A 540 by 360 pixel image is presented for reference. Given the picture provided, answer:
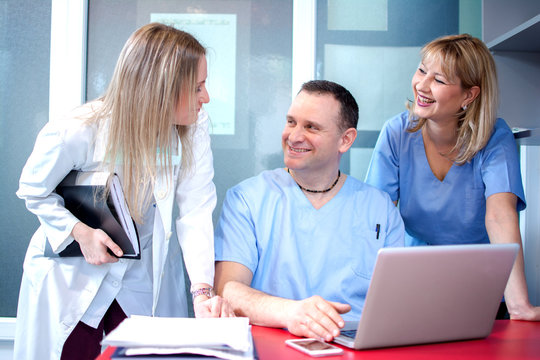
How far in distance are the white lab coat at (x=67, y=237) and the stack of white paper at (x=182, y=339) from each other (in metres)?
0.45

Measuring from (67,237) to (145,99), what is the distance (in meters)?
0.39

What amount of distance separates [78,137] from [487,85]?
1.24 meters

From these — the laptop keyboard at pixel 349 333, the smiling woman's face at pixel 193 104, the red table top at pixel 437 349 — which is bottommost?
the red table top at pixel 437 349

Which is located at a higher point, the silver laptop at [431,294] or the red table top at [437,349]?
the silver laptop at [431,294]

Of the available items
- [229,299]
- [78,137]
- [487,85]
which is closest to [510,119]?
[487,85]

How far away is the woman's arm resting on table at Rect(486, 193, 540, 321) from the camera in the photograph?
1.22 meters

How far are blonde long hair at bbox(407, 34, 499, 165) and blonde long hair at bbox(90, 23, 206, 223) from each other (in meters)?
0.81

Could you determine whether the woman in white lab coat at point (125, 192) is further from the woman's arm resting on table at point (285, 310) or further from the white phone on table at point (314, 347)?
the white phone on table at point (314, 347)

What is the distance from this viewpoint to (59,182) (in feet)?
→ 4.25

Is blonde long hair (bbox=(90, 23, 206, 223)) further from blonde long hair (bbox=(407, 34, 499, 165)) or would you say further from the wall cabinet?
the wall cabinet

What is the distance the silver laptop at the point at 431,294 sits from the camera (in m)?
0.81

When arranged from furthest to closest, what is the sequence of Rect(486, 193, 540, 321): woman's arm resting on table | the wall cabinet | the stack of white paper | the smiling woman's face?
the wall cabinet
the smiling woman's face
Rect(486, 193, 540, 321): woman's arm resting on table
the stack of white paper

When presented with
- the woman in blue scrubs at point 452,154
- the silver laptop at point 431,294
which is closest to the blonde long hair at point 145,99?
the silver laptop at point 431,294

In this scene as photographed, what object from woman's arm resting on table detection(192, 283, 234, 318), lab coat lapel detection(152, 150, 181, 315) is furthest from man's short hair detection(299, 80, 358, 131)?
woman's arm resting on table detection(192, 283, 234, 318)
